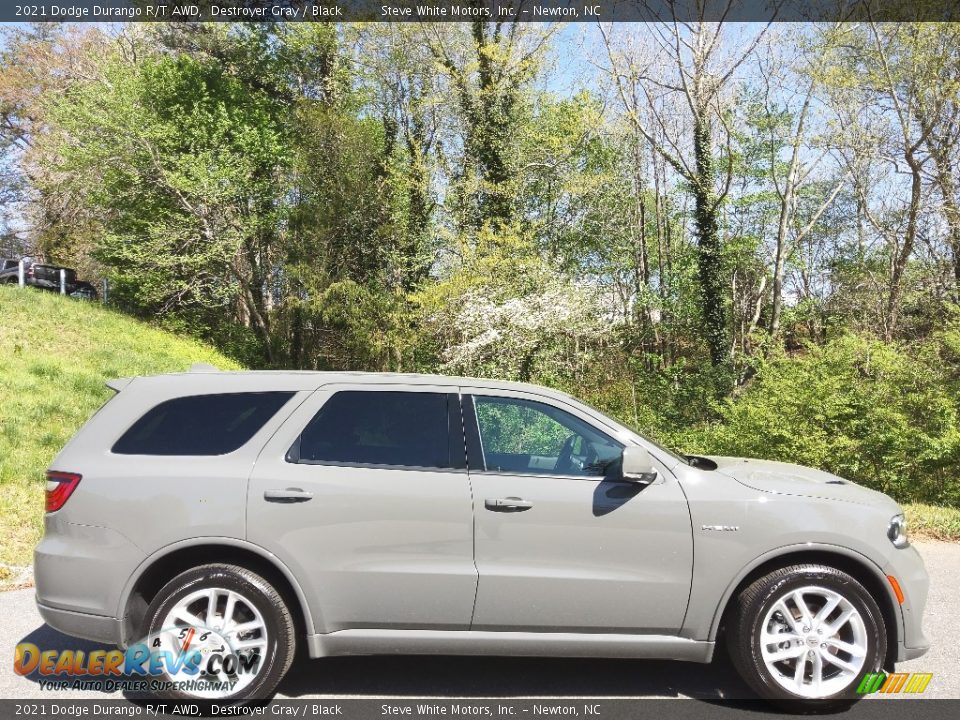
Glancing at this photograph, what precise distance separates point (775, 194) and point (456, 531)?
88.9 ft

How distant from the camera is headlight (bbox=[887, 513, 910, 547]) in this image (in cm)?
405

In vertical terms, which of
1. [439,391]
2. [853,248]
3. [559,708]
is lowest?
[559,708]

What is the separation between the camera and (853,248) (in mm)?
30766

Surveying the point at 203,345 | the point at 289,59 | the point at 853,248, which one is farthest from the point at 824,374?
the point at 289,59

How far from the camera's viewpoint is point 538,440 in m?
4.38

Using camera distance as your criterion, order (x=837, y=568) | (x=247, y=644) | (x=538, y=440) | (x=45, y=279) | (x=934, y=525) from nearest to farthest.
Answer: (x=247, y=644) < (x=837, y=568) < (x=538, y=440) < (x=934, y=525) < (x=45, y=279)

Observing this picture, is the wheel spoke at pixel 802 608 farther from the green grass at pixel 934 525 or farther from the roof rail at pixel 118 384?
the green grass at pixel 934 525

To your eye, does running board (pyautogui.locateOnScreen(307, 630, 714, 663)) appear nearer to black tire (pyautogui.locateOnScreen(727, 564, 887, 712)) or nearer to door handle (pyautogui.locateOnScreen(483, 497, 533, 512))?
black tire (pyautogui.locateOnScreen(727, 564, 887, 712))

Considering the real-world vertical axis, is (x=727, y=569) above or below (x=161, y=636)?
above

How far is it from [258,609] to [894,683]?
3.55m

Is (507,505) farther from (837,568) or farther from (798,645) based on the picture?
(837,568)

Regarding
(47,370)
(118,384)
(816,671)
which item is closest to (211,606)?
(118,384)

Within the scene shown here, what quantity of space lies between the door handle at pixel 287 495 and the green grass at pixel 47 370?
4.65 metres

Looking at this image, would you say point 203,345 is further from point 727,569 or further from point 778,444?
point 727,569
